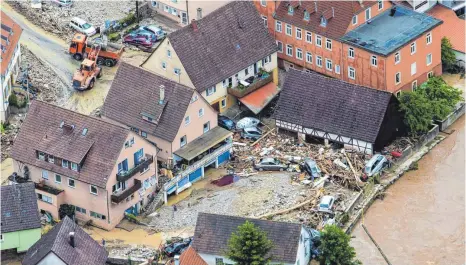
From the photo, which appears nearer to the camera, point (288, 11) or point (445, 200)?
point (445, 200)

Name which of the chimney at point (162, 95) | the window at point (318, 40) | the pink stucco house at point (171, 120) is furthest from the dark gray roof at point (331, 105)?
the chimney at point (162, 95)

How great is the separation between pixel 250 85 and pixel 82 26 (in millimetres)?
19090

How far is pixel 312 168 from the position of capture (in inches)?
4688

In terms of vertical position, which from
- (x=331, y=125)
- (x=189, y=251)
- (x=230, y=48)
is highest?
(x=230, y=48)

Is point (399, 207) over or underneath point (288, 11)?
underneath

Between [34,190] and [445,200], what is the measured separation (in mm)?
33408

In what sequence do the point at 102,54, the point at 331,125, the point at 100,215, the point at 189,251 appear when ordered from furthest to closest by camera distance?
the point at 102,54 → the point at 331,125 → the point at 100,215 → the point at 189,251

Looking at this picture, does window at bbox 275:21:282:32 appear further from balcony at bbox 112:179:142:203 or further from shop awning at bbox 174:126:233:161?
balcony at bbox 112:179:142:203

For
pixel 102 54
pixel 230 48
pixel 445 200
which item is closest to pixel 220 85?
pixel 230 48

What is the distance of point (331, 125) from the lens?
123m

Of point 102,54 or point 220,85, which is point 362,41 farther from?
point 102,54

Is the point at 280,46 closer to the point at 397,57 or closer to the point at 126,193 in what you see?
the point at 397,57

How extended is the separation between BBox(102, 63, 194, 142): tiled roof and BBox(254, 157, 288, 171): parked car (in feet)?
25.5

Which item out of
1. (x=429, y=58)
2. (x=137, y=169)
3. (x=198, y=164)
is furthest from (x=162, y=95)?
(x=429, y=58)
